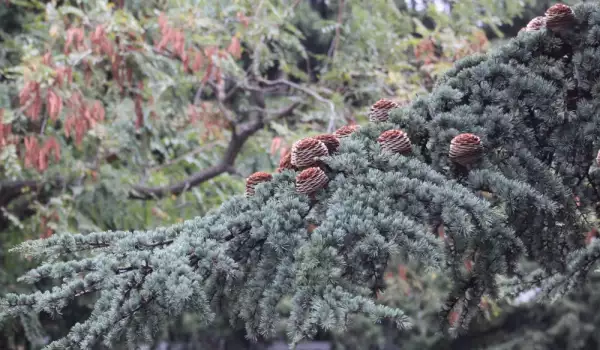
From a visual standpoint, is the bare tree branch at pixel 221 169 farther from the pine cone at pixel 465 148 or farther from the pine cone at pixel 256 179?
the pine cone at pixel 465 148

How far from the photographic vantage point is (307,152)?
1466 mm

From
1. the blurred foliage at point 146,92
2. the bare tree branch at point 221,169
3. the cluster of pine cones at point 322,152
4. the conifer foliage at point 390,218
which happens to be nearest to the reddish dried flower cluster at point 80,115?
the blurred foliage at point 146,92

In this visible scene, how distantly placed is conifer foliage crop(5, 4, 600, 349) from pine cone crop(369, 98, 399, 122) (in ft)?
0.13

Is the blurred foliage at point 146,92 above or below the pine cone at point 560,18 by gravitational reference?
below

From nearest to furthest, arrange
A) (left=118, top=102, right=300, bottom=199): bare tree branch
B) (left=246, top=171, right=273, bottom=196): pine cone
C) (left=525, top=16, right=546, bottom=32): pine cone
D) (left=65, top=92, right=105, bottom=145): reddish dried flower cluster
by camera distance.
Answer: (left=246, top=171, right=273, bottom=196): pine cone
(left=525, top=16, right=546, bottom=32): pine cone
(left=65, top=92, right=105, bottom=145): reddish dried flower cluster
(left=118, top=102, right=300, bottom=199): bare tree branch

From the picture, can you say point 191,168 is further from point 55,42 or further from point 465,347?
point 465,347

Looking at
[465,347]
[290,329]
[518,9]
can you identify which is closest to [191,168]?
[518,9]

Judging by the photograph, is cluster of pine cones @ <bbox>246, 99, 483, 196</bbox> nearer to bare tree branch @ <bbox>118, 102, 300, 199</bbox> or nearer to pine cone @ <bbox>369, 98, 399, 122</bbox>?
pine cone @ <bbox>369, 98, 399, 122</bbox>

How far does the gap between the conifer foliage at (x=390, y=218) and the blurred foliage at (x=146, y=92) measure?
116 inches

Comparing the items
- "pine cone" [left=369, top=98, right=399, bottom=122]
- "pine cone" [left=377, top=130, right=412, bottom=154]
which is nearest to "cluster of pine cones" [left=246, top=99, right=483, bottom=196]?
"pine cone" [left=377, top=130, right=412, bottom=154]

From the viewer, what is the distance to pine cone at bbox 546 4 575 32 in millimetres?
1673

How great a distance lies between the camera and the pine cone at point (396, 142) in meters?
1.48

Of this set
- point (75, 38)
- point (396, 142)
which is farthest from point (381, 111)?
point (75, 38)

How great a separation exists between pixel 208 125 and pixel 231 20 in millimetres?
841
